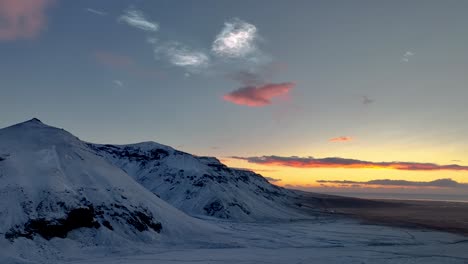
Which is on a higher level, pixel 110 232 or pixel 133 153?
pixel 133 153

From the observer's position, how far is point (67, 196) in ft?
202

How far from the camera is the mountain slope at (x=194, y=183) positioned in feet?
407

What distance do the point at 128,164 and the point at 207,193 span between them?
4315cm

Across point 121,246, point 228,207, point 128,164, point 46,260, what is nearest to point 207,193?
point 228,207

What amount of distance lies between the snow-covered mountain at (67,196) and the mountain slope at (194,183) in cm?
3115

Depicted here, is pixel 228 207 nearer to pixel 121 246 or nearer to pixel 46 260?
pixel 121 246

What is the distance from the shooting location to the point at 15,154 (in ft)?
223

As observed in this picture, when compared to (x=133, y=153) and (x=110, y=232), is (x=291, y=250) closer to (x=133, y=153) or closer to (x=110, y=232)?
(x=110, y=232)

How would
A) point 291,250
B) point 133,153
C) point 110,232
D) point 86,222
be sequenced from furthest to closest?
point 133,153 → point 110,232 → point 86,222 → point 291,250

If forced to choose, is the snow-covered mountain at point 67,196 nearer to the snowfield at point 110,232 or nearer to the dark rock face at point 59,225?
the dark rock face at point 59,225

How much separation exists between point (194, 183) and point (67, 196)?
76946 millimetres

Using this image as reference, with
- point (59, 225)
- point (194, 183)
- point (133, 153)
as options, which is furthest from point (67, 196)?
point (133, 153)

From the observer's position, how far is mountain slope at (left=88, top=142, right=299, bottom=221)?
407 feet

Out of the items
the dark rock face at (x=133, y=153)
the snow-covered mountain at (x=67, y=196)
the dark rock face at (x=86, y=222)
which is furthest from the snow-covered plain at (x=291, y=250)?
the dark rock face at (x=133, y=153)
